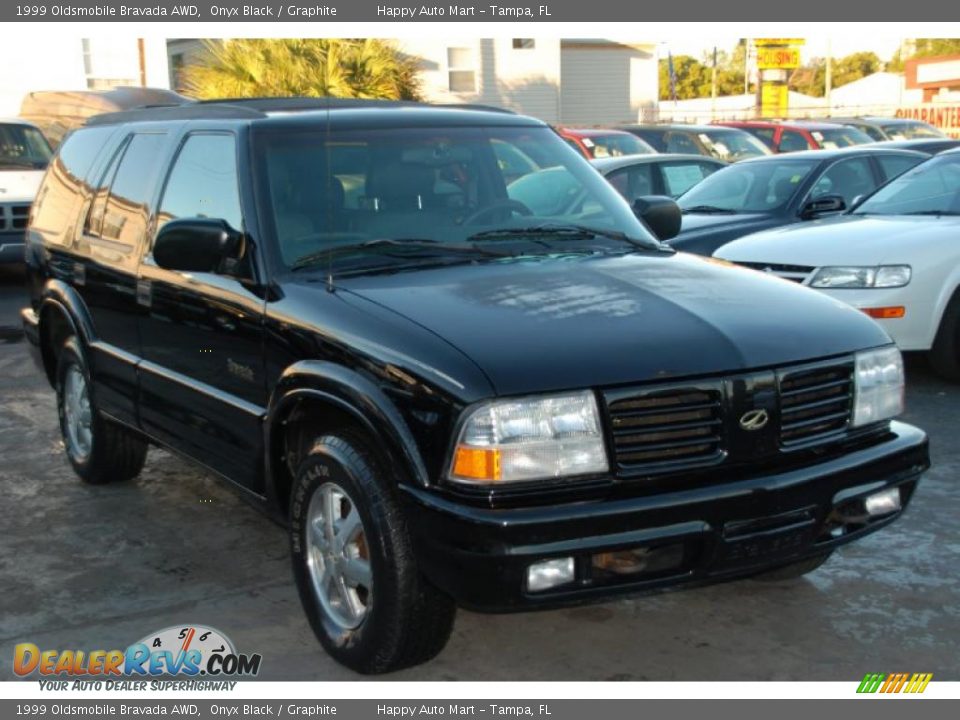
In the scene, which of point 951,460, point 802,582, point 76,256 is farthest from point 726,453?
point 76,256

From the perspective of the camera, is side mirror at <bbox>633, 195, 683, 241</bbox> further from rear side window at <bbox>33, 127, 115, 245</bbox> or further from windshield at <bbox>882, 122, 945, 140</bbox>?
windshield at <bbox>882, 122, 945, 140</bbox>

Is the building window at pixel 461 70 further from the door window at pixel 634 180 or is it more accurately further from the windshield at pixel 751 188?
the windshield at pixel 751 188

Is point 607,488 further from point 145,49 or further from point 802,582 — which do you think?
point 145,49

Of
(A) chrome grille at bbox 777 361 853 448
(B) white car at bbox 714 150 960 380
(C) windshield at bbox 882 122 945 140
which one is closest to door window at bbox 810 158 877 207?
(B) white car at bbox 714 150 960 380

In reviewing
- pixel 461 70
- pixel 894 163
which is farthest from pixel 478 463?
pixel 461 70

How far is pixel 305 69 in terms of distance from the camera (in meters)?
21.4

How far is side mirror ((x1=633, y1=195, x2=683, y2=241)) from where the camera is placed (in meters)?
5.65

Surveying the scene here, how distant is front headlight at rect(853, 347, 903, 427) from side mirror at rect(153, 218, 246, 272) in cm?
219

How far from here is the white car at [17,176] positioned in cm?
1384

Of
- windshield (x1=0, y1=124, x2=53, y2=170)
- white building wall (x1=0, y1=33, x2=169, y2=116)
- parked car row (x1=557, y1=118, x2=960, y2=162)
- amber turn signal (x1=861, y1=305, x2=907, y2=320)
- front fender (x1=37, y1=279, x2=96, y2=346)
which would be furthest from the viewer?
white building wall (x1=0, y1=33, x2=169, y2=116)

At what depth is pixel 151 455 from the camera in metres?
7.01

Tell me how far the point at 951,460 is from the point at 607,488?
135 inches

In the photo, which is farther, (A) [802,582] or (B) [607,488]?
(A) [802,582]

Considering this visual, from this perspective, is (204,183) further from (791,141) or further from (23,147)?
(791,141)
